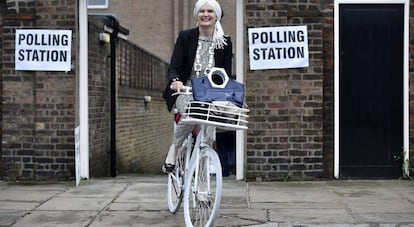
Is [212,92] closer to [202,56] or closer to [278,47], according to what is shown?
[202,56]

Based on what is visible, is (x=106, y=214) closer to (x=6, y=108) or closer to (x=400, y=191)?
(x=6, y=108)

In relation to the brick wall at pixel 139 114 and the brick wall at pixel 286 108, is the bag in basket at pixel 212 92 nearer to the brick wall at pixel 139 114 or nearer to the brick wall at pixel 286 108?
the brick wall at pixel 286 108

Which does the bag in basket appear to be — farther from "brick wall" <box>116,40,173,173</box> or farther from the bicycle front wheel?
"brick wall" <box>116,40,173,173</box>

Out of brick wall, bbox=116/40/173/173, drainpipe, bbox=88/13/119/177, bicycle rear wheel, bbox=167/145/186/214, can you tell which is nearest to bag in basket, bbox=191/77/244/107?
bicycle rear wheel, bbox=167/145/186/214

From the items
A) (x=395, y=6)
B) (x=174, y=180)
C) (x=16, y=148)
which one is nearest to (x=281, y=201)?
(x=174, y=180)

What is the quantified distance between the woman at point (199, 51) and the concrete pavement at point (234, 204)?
1019 mm

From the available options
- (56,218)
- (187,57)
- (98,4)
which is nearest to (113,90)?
(56,218)

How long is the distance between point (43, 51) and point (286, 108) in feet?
10.6

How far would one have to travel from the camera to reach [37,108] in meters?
7.88

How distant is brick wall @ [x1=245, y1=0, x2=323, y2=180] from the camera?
24.9 ft

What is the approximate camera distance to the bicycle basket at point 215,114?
4.53 metres

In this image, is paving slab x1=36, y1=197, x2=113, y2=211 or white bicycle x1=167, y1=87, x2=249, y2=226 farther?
paving slab x1=36, y1=197, x2=113, y2=211

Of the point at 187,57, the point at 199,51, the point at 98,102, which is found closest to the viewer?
the point at 199,51

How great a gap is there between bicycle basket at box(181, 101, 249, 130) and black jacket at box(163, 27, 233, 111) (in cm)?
79
